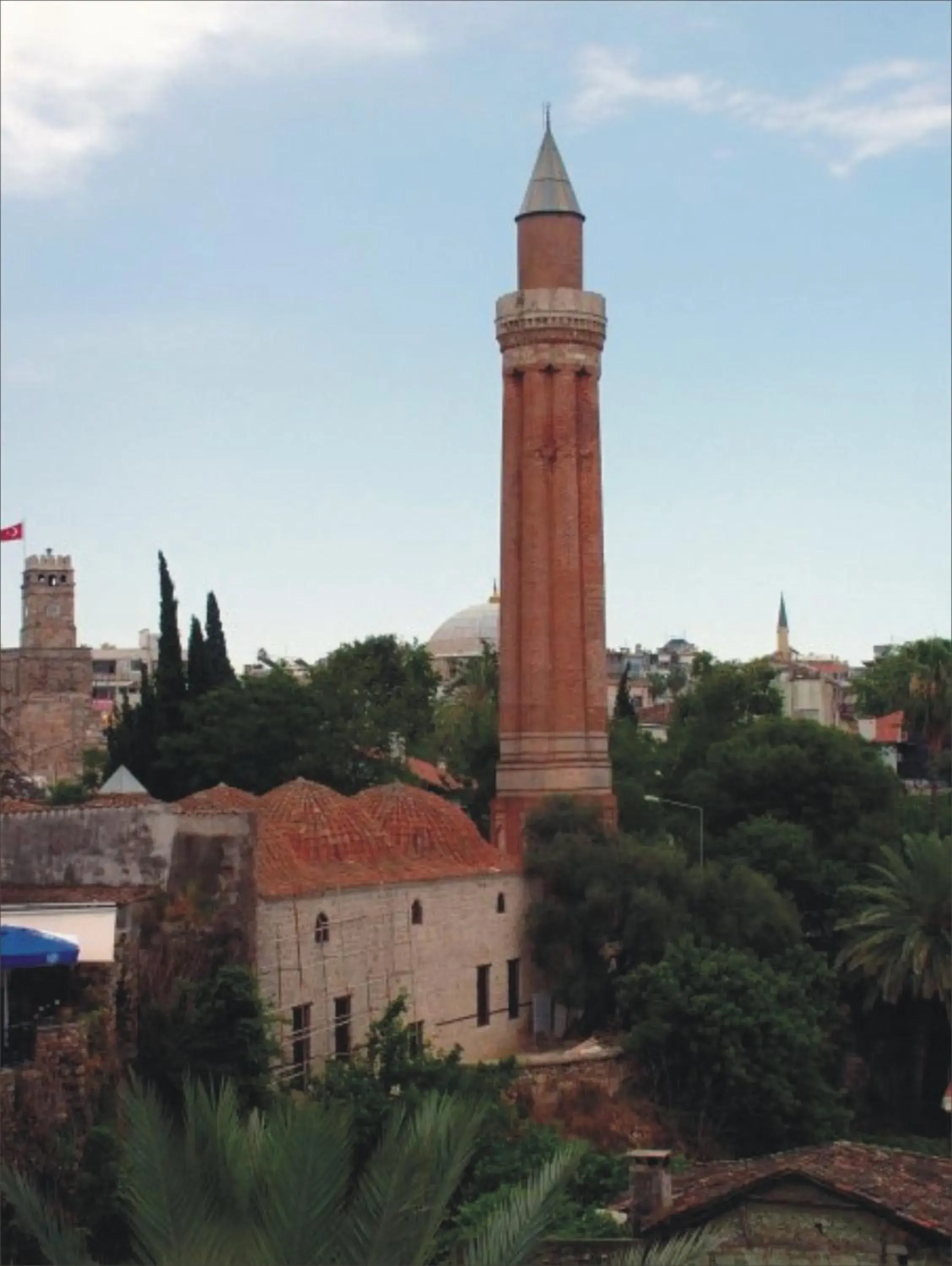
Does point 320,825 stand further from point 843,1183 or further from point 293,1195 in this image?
point 293,1195

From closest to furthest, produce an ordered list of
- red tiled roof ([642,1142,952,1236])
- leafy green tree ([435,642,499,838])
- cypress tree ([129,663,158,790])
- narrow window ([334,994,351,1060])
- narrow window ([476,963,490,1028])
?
red tiled roof ([642,1142,952,1236])
narrow window ([334,994,351,1060])
narrow window ([476,963,490,1028])
cypress tree ([129,663,158,790])
leafy green tree ([435,642,499,838])

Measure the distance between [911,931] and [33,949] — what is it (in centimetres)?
1997

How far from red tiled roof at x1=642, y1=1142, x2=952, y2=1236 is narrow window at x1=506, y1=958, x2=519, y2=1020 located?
15594mm

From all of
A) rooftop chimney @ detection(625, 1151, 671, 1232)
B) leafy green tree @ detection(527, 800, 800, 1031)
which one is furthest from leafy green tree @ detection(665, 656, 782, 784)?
rooftop chimney @ detection(625, 1151, 671, 1232)

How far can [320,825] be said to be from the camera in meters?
35.1

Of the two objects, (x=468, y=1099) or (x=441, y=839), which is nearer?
(x=468, y=1099)

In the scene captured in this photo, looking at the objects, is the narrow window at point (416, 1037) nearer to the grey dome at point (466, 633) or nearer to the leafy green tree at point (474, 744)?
the leafy green tree at point (474, 744)

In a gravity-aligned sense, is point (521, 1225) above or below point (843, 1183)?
above

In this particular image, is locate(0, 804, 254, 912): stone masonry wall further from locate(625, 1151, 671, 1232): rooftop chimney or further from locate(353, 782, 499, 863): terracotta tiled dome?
locate(625, 1151, 671, 1232): rooftop chimney

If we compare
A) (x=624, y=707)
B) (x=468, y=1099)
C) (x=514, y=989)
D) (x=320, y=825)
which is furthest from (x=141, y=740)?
(x=468, y=1099)

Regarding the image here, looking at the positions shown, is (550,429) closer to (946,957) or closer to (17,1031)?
(946,957)

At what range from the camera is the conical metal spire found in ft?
147

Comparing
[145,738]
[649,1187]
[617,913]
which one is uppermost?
[145,738]

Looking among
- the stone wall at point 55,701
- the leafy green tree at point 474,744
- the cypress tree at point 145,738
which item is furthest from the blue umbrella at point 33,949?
the stone wall at point 55,701
